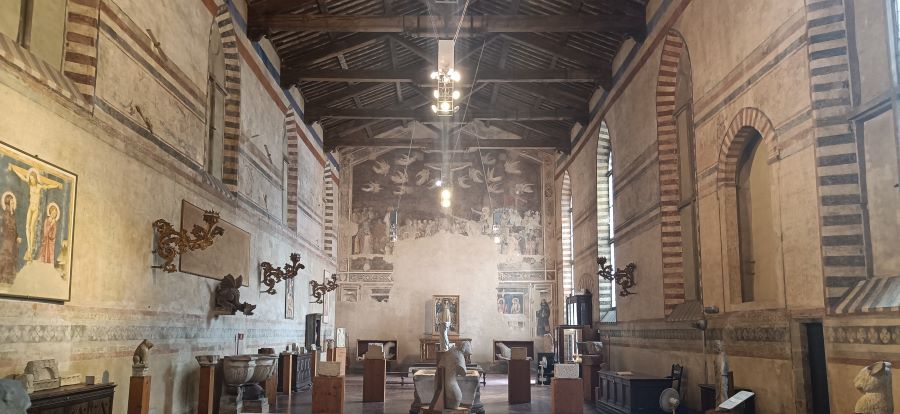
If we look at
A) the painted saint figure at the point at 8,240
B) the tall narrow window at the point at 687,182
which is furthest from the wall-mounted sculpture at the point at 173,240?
the tall narrow window at the point at 687,182

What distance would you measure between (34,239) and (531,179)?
872 inches

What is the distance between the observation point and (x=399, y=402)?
15.5 m

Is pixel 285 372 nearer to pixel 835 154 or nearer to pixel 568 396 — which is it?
pixel 568 396

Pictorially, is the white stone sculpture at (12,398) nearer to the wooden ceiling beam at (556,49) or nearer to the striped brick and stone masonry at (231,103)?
the striped brick and stone masonry at (231,103)

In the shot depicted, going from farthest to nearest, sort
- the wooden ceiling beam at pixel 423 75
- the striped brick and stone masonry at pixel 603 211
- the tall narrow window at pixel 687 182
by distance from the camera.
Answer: the striped brick and stone masonry at pixel 603 211
the wooden ceiling beam at pixel 423 75
the tall narrow window at pixel 687 182

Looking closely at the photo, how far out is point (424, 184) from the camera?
2836 cm

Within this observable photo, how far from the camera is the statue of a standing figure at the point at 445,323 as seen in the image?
24.6 meters

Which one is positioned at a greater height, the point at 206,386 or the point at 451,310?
the point at 451,310

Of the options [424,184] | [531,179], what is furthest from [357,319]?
[531,179]

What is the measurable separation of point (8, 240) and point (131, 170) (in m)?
2.63

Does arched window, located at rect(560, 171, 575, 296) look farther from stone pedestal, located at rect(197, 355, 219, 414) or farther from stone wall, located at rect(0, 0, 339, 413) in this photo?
stone pedestal, located at rect(197, 355, 219, 414)

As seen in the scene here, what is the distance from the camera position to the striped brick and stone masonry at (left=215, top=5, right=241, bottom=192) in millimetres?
14211

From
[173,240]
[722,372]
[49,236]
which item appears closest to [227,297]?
[173,240]

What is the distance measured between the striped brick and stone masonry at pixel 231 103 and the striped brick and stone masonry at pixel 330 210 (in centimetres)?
1129
